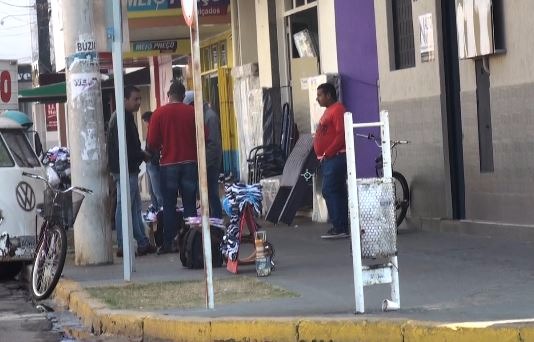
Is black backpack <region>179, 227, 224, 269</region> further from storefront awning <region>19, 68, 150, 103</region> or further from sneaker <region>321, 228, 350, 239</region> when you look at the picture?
storefront awning <region>19, 68, 150, 103</region>

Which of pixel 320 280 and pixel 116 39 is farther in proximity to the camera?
pixel 116 39

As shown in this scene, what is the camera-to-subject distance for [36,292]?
11.4 metres

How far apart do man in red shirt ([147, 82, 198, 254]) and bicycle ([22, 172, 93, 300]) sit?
1.89 metres

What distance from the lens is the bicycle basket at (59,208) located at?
11.3m

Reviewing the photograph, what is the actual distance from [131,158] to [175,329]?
17.2 feet

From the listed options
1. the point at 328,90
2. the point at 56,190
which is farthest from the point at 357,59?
the point at 56,190

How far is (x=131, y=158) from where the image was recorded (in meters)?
13.5

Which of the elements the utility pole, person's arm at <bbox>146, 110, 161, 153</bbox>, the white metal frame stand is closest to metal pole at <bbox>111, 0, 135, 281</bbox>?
the utility pole

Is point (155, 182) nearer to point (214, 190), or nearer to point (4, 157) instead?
point (214, 190)

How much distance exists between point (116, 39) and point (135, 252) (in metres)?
3.37

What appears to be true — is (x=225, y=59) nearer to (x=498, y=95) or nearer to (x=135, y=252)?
(x=135, y=252)

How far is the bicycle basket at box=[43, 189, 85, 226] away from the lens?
37.2 feet

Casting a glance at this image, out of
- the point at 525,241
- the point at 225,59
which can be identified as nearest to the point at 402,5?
the point at 525,241

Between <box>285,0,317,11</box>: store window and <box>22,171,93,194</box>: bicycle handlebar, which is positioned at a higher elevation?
<box>285,0,317,11</box>: store window
